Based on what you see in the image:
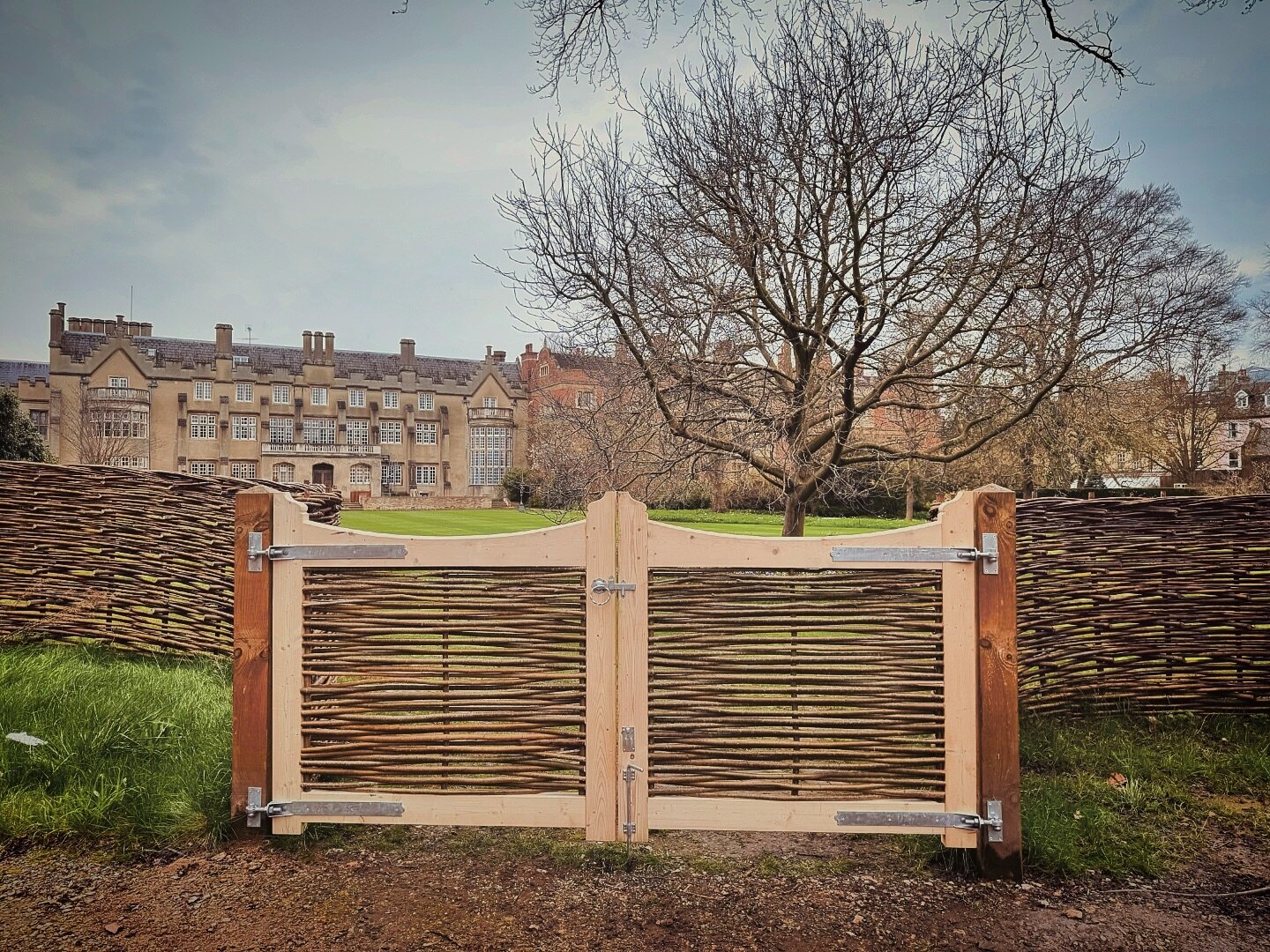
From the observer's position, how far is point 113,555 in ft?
20.2

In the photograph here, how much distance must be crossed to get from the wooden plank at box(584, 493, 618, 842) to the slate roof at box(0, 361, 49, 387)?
2423 inches

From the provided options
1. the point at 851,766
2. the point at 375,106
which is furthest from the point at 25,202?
the point at 851,766

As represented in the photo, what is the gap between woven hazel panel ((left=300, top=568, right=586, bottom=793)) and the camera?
3.03 meters

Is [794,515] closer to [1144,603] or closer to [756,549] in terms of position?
[1144,603]

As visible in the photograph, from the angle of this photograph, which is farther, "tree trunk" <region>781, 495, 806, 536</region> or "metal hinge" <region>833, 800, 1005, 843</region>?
"tree trunk" <region>781, 495, 806, 536</region>

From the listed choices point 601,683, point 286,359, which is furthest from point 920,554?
point 286,359

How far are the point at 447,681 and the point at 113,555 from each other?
452 centimetres

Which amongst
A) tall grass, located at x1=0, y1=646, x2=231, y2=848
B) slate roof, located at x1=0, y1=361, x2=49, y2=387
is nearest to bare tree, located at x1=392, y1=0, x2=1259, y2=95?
tall grass, located at x1=0, y1=646, x2=231, y2=848

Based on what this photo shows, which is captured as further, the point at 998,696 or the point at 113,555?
the point at 113,555

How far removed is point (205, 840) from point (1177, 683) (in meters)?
5.40

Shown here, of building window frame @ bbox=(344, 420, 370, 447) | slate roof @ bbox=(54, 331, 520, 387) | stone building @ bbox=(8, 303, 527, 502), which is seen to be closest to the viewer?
stone building @ bbox=(8, 303, 527, 502)

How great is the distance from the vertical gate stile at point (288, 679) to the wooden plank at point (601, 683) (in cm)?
114

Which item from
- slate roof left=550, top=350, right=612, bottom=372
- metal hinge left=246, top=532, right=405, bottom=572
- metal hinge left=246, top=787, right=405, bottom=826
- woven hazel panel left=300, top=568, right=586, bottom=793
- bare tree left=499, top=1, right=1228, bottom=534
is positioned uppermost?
bare tree left=499, top=1, right=1228, bottom=534

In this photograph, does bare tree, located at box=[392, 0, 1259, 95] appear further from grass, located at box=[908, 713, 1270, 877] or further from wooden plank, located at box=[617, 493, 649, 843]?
grass, located at box=[908, 713, 1270, 877]
